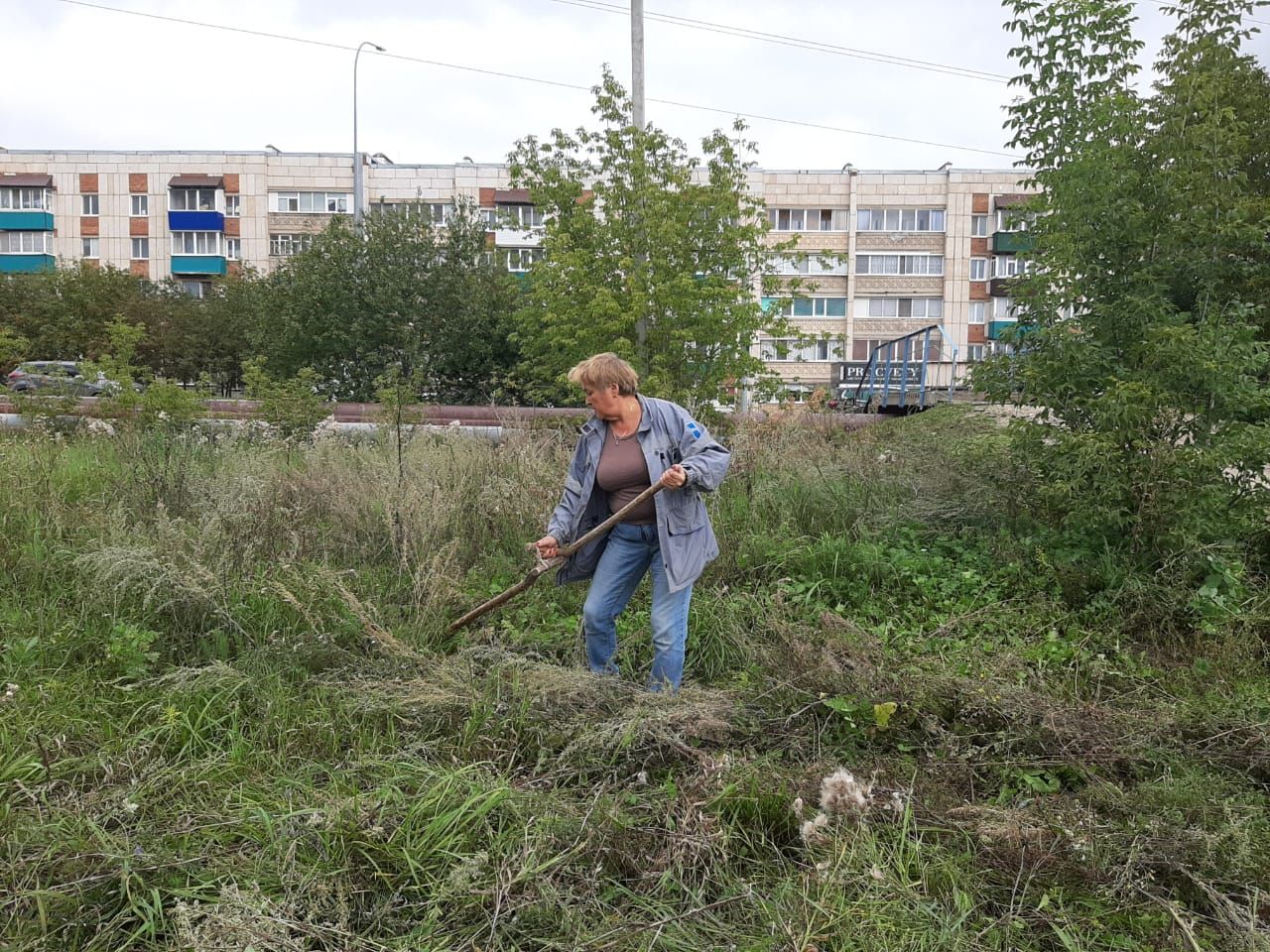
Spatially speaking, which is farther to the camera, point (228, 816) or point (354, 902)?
point (228, 816)

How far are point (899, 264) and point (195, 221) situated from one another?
121 ft

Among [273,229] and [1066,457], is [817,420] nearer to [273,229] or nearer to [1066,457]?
[1066,457]

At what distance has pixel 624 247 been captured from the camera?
40.5ft

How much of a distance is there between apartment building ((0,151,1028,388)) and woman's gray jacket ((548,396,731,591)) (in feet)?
139

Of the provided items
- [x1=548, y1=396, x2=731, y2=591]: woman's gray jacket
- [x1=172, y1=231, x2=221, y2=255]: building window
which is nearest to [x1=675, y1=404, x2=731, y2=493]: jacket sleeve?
[x1=548, y1=396, x2=731, y2=591]: woman's gray jacket

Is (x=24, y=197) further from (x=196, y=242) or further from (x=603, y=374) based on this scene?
(x=603, y=374)

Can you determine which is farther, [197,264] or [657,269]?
[197,264]

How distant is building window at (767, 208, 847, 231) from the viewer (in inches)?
1860

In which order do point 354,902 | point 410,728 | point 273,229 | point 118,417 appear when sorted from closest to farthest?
1. point 354,902
2. point 410,728
3. point 118,417
4. point 273,229

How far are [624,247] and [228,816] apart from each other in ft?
34.2

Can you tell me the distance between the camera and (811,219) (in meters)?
47.6

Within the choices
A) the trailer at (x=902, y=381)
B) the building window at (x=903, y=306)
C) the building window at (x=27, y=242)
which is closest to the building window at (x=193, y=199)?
the building window at (x=27, y=242)

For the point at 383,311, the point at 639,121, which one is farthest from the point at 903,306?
the point at 639,121

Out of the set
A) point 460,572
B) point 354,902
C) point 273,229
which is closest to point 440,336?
point 460,572
